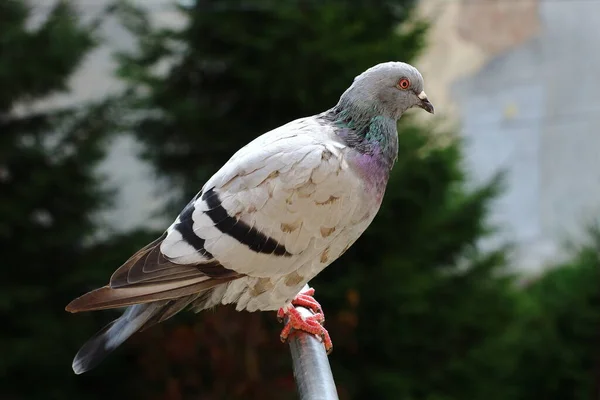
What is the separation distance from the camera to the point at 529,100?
284 inches

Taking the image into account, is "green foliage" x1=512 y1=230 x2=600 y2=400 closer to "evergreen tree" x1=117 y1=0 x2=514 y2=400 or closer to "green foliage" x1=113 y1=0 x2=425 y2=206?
"evergreen tree" x1=117 y1=0 x2=514 y2=400

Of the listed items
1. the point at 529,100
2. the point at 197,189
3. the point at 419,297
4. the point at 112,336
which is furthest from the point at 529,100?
the point at 112,336

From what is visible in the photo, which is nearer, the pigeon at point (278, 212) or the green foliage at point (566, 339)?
the pigeon at point (278, 212)

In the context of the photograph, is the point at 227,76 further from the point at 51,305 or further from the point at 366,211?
the point at 366,211

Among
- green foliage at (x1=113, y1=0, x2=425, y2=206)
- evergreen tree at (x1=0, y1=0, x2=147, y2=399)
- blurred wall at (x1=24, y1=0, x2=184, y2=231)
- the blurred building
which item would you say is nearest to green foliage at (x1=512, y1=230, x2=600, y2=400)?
green foliage at (x1=113, y1=0, x2=425, y2=206)

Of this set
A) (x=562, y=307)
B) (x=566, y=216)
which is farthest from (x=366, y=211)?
(x=566, y=216)

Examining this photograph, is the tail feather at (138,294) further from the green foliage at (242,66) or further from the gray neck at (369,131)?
the green foliage at (242,66)

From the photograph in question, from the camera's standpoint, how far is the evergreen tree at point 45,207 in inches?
166

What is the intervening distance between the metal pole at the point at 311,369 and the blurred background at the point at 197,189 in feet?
7.43

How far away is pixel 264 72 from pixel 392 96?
104 inches

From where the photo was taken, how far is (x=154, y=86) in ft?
15.5

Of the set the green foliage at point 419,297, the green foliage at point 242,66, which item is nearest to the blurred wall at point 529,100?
the green foliage at point 419,297

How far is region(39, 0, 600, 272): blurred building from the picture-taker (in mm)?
6973

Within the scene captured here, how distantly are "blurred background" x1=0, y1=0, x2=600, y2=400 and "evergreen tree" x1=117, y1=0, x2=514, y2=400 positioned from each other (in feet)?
0.04
